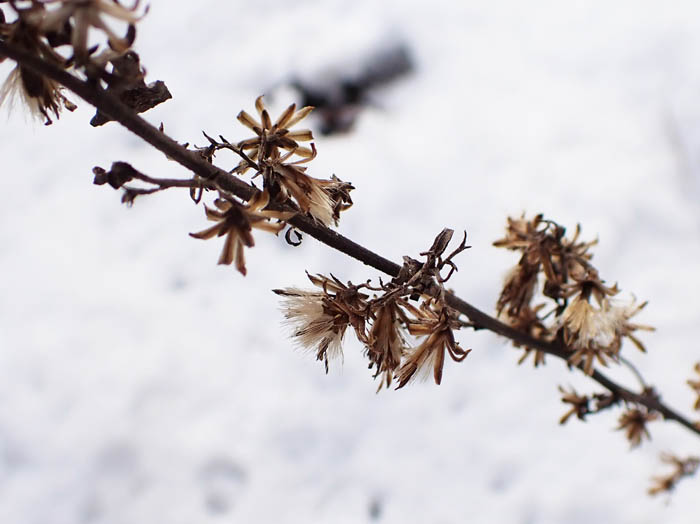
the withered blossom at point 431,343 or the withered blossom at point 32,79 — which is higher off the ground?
the withered blossom at point 32,79

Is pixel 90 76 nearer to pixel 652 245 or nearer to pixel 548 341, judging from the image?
pixel 548 341

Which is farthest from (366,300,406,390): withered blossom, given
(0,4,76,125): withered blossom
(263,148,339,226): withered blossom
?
(0,4,76,125): withered blossom

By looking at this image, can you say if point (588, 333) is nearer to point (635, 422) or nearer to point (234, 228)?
point (635, 422)

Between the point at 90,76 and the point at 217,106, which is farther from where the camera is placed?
the point at 217,106

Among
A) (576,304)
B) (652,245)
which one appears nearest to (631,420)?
(576,304)

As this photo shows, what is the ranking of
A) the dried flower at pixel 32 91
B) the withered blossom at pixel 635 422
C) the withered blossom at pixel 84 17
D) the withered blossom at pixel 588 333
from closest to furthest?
the withered blossom at pixel 84 17 < the dried flower at pixel 32 91 < the withered blossom at pixel 588 333 < the withered blossom at pixel 635 422

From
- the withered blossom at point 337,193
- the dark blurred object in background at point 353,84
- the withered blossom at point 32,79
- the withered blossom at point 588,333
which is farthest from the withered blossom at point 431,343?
the dark blurred object in background at point 353,84

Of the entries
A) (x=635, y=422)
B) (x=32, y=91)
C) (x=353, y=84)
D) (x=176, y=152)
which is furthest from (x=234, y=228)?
(x=353, y=84)

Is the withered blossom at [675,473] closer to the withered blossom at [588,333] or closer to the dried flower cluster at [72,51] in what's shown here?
the withered blossom at [588,333]
